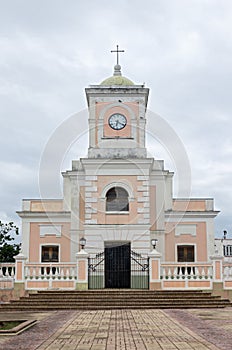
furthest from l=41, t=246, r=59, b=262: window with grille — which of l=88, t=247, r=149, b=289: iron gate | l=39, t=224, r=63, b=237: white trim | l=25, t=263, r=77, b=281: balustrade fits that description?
l=25, t=263, r=77, b=281: balustrade

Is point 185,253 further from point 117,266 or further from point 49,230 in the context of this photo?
point 49,230

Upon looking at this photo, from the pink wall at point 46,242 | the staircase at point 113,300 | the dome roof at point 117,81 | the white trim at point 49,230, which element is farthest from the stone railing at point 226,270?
the dome roof at point 117,81

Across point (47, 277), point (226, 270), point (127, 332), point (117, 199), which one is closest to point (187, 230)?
point (117, 199)

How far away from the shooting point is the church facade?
82.5 feet

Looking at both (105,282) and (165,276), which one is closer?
(165,276)

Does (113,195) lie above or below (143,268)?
above

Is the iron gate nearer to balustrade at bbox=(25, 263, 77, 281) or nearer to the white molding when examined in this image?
balustrade at bbox=(25, 263, 77, 281)

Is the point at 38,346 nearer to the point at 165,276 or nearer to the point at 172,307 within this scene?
the point at 172,307

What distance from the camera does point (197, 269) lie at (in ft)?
69.5

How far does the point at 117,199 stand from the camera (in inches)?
1024

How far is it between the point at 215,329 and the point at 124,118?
1679cm

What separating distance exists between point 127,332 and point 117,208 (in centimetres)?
1477

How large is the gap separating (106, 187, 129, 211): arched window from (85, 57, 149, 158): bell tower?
8.11 ft

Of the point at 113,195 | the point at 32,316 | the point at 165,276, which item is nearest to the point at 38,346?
the point at 32,316
